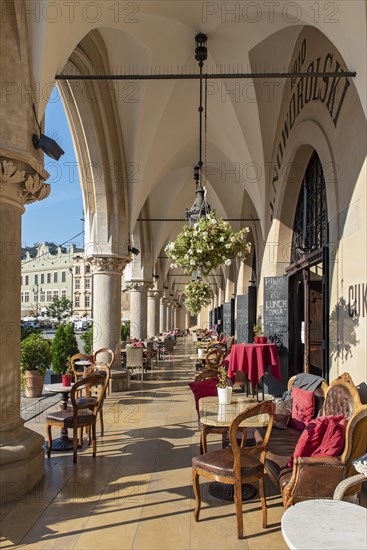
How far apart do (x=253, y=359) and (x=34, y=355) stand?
4342mm

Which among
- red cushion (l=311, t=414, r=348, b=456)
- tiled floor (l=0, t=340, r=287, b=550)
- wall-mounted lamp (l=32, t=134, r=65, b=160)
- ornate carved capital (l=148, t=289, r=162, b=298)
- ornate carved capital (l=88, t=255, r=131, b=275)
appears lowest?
tiled floor (l=0, t=340, r=287, b=550)

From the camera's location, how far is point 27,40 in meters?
4.33

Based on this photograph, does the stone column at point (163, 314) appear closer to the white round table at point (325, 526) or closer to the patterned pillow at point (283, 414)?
the patterned pillow at point (283, 414)

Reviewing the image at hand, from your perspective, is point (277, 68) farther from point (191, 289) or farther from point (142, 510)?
point (191, 289)

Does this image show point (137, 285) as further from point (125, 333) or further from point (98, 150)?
point (98, 150)

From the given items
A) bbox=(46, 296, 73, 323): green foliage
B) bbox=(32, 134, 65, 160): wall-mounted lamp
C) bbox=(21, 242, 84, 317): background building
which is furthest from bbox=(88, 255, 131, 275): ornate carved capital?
bbox=(21, 242, 84, 317): background building

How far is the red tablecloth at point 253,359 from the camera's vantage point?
7.75m

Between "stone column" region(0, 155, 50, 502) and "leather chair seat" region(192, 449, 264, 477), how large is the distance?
1614mm

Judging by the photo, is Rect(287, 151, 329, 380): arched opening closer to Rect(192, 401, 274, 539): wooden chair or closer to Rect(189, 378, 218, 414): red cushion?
Rect(189, 378, 218, 414): red cushion

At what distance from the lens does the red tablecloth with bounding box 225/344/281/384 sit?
7.75m

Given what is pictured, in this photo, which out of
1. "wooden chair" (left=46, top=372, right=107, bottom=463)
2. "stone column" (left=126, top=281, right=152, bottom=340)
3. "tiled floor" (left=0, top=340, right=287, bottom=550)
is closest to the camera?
"tiled floor" (left=0, top=340, right=287, bottom=550)

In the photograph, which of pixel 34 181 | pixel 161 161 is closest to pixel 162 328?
pixel 161 161

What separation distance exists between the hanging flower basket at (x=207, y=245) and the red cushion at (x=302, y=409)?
2.35m

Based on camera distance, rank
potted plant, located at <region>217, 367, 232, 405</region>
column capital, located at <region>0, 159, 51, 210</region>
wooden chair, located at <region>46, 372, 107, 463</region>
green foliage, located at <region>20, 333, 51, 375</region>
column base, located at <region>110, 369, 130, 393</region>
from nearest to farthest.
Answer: column capital, located at <region>0, 159, 51, 210</region>
potted plant, located at <region>217, 367, 232, 405</region>
wooden chair, located at <region>46, 372, 107, 463</region>
green foliage, located at <region>20, 333, 51, 375</region>
column base, located at <region>110, 369, 130, 393</region>
